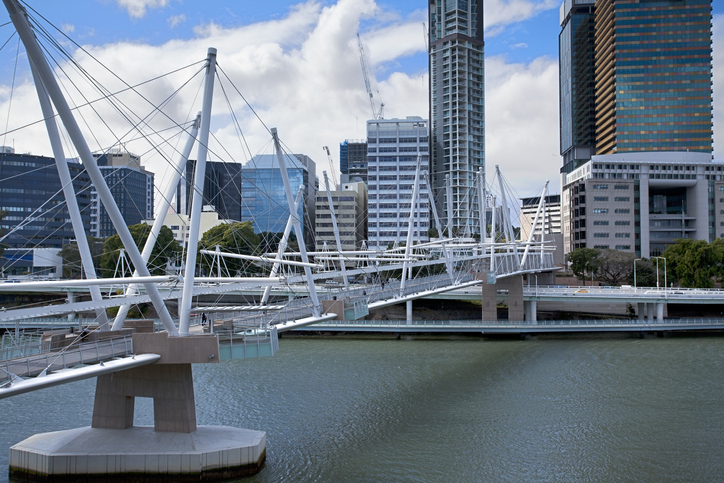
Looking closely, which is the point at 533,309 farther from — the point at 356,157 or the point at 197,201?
the point at 356,157

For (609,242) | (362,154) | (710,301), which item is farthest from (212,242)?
(362,154)

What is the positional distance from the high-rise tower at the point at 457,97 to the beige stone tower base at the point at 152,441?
341 ft

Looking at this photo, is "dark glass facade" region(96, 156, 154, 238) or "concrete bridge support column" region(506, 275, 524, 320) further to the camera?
"dark glass facade" region(96, 156, 154, 238)

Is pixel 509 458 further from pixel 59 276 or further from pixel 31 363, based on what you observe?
pixel 59 276

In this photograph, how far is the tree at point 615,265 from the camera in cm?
6825

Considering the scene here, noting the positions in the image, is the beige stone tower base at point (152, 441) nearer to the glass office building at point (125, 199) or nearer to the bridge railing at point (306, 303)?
the bridge railing at point (306, 303)

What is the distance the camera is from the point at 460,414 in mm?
23547

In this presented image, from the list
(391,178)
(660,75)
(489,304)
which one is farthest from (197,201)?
(660,75)

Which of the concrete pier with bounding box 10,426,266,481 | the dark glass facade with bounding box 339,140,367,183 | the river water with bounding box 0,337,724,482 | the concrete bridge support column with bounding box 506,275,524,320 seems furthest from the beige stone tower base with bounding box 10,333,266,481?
the dark glass facade with bounding box 339,140,367,183

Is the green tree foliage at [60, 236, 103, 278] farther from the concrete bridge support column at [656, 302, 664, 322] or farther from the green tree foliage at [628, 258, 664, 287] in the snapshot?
the green tree foliage at [628, 258, 664, 287]

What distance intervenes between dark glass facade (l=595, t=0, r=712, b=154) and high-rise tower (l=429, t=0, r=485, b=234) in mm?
26383

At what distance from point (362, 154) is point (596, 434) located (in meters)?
142

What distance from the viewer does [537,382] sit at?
29203mm

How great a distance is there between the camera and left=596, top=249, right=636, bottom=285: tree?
224ft
